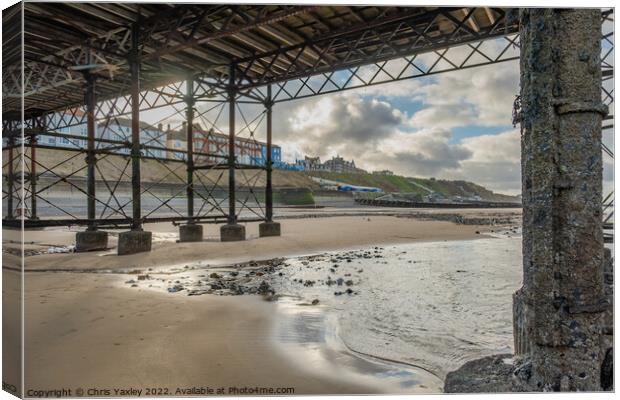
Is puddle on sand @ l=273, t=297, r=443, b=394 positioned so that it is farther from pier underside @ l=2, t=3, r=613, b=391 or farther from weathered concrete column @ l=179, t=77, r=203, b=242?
weathered concrete column @ l=179, t=77, r=203, b=242

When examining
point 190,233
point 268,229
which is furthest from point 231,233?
point 268,229

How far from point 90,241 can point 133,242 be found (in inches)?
63.1

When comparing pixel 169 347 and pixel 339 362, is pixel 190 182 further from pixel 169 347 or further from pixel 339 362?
pixel 339 362

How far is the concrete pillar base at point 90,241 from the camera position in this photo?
909cm

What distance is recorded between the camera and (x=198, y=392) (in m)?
2.75

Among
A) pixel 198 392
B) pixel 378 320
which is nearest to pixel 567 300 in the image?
pixel 198 392

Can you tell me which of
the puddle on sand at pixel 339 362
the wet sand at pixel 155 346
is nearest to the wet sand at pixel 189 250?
the wet sand at pixel 155 346

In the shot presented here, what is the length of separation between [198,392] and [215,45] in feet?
30.1

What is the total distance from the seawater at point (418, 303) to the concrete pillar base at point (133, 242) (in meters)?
3.58

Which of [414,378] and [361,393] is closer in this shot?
[361,393]

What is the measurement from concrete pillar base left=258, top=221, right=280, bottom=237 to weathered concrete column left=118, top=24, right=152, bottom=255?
190 inches

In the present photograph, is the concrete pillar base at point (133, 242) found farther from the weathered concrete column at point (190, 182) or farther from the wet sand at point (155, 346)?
the wet sand at point (155, 346)

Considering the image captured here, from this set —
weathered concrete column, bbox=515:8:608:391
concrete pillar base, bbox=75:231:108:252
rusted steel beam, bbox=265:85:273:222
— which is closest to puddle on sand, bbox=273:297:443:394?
weathered concrete column, bbox=515:8:608:391

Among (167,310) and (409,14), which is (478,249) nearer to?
(409,14)
